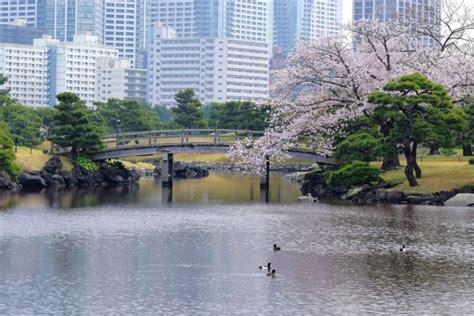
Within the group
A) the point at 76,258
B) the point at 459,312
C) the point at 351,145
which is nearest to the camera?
the point at 459,312

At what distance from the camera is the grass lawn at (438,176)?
5294 centimetres

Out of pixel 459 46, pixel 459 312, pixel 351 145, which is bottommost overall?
pixel 459 312

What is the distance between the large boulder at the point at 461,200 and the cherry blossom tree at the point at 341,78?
948cm

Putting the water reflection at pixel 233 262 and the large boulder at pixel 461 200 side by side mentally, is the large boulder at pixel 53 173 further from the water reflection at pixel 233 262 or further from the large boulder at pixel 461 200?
the large boulder at pixel 461 200

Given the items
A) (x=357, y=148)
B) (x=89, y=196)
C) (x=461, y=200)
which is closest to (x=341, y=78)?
(x=357, y=148)

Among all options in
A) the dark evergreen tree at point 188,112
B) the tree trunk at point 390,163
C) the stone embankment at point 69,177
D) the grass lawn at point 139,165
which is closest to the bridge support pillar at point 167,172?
the stone embankment at point 69,177

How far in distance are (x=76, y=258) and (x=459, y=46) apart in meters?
43.5

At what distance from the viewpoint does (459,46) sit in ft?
219

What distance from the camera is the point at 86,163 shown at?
7100cm

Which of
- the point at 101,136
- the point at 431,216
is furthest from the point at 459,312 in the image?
the point at 101,136

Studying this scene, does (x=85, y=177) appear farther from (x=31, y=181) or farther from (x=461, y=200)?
(x=461, y=200)

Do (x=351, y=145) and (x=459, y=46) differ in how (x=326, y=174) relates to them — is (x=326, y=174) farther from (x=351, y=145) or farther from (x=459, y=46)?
(x=459, y=46)

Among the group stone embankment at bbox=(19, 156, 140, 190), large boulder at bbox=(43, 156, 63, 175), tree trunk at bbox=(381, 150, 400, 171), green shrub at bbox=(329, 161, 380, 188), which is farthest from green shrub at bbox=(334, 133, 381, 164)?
large boulder at bbox=(43, 156, 63, 175)

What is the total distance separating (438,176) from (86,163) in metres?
28.1
